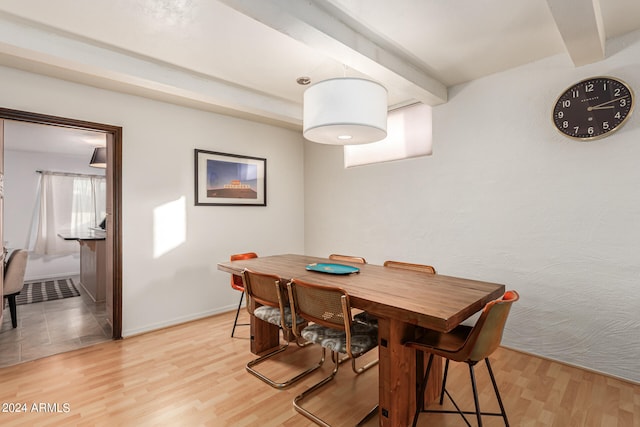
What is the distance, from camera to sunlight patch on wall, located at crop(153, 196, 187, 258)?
3338 mm

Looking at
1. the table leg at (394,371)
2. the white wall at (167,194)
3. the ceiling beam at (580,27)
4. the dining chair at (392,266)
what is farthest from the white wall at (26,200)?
the ceiling beam at (580,27)

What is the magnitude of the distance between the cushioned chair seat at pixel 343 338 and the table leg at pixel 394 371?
0.46 feet

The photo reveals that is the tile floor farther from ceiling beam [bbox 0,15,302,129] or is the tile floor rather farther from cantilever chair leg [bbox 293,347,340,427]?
ceiling beam [bbox 0,15,302,129]

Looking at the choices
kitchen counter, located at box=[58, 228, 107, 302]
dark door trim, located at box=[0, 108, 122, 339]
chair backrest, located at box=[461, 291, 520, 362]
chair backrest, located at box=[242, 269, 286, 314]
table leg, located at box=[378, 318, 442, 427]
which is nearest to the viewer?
chair backrest, located at box=[461, 291, 520, 362]

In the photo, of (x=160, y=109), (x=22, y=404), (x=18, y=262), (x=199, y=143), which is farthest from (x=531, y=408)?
(x=18, y=262)

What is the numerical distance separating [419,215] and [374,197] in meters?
0.62

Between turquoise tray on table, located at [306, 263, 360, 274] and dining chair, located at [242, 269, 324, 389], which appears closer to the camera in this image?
dining chair, located at [242, 269, 324, 389]

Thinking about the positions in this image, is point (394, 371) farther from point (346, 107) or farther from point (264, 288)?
point (346, 107)

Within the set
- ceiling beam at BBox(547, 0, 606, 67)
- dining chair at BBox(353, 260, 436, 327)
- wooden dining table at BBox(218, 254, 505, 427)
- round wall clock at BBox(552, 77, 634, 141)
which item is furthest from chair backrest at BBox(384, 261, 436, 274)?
ceiling beam at BBox(547, 0, 606, 67)

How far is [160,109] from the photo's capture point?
11.0ft

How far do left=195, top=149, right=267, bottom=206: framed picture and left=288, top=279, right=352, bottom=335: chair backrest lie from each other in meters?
2.19

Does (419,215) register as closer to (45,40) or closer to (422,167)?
(422,167)

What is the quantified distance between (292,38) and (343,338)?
74.8 inches

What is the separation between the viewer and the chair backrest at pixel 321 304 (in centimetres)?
172
